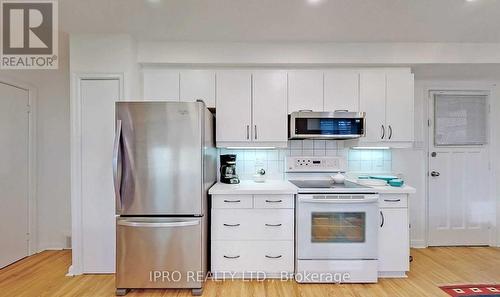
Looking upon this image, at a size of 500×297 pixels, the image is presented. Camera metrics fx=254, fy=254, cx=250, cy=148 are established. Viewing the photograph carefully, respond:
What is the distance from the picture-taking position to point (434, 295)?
2.25 meters

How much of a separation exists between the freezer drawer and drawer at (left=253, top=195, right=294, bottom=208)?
0.59 metres

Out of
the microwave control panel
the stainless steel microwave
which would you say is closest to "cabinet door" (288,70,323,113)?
the stainless steel microwave

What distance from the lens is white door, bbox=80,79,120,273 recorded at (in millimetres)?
2598

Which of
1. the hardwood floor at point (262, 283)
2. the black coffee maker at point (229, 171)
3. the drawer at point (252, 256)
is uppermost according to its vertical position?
the black coffee maker at point (229, 171)

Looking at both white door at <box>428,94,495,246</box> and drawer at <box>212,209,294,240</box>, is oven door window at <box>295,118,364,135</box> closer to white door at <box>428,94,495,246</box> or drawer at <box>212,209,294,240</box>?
drawer at <box>212,209,294,240</box>

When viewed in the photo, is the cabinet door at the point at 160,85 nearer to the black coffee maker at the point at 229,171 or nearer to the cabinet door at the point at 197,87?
the cabinet door at the point at 197,87

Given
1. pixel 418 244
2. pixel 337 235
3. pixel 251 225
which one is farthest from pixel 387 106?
pixel 251 225

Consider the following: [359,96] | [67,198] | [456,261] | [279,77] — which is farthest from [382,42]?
[67,198]

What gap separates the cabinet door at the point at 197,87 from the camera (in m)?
2.86

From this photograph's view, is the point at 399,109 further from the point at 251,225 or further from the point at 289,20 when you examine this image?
the point at 251,225

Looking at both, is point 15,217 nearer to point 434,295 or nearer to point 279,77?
point 279,77

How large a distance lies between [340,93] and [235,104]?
120 cm

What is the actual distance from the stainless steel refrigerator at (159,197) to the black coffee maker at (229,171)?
27.0 inches

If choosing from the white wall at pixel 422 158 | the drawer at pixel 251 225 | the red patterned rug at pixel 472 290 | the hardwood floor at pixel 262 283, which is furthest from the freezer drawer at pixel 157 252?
the white wall at pixel 422 158
